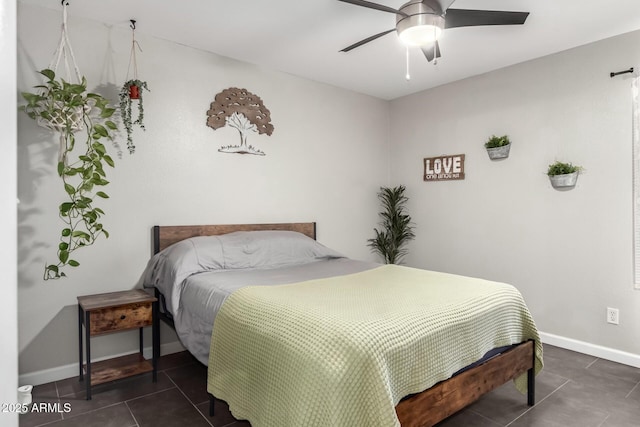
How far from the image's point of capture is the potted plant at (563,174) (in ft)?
10.4

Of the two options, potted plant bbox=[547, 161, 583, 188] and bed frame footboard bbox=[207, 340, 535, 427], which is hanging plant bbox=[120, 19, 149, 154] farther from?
potted plant bbox=[547, 161, 583, 188]

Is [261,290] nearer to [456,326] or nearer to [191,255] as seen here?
[191,255]

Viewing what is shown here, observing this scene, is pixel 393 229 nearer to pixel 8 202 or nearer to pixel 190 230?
pixel 190 230

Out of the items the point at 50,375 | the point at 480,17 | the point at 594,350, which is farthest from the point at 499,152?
the point at 50,375

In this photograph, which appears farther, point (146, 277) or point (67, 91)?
point (146, 277)

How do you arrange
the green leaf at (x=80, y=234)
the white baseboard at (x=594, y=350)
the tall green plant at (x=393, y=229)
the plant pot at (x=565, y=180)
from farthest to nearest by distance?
the tall green plant at (x=393, y=229) → the plant pot at (x=565, y=180) → the white baseboard at (x=594, y=350) → the green leaf at (x=80, y=234)

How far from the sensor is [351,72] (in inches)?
151

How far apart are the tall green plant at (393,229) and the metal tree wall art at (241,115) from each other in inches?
70.2

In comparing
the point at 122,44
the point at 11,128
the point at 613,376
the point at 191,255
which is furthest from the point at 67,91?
the point at 613,376

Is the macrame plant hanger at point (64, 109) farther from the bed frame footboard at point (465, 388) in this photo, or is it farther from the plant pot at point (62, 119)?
the bed frame footboard at point (465, 388)

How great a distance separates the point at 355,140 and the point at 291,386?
341cm

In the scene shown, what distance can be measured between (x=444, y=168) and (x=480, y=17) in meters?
2.12

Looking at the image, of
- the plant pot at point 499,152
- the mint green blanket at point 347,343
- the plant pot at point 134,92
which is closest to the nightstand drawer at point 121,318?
the mint green blanket at point 347,343

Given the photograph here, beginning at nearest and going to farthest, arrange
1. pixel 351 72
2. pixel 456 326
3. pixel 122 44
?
1. pixel 456 326
2. pixel 122 44
3. pixel 351 72
